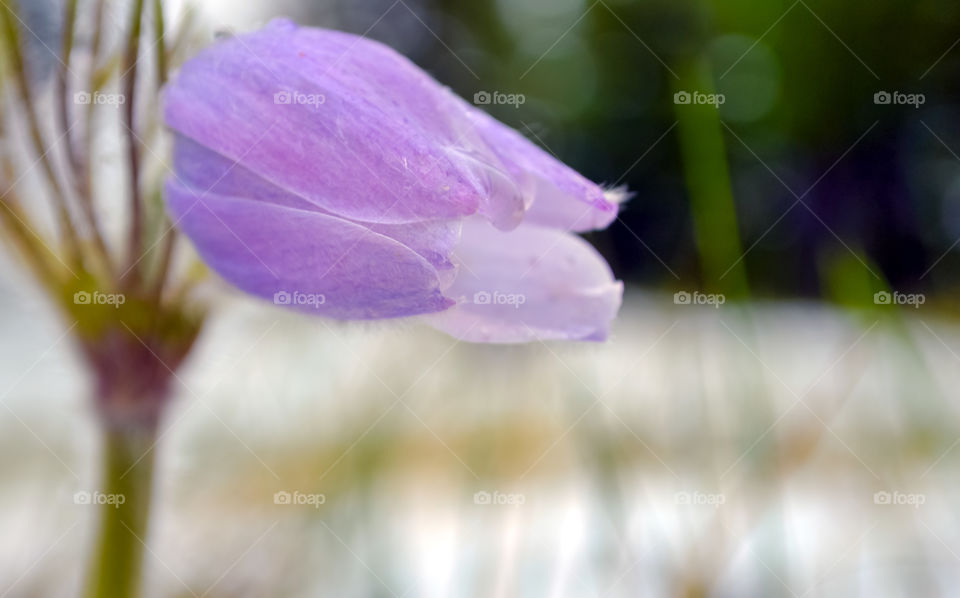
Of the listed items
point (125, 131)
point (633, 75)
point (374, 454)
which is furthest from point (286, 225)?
point (633, 75)

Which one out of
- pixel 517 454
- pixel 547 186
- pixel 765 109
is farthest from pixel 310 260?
pixel 765 109

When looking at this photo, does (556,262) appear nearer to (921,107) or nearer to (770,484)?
(770,484)

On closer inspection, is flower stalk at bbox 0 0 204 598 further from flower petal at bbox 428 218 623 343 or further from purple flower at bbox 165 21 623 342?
flower petal at bbox 428 218 623 343

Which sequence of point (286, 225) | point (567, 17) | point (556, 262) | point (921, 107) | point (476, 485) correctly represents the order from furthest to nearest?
point (567, 17) → point (921, 107) → point (476, 485) → point (556, 262) → point (286, 225)

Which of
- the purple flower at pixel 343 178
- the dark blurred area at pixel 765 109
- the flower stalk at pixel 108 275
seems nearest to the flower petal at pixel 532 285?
the purple flower at pixel 343 178

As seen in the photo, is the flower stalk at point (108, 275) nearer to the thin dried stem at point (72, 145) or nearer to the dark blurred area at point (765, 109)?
the thin dried stem at point (72, 145)

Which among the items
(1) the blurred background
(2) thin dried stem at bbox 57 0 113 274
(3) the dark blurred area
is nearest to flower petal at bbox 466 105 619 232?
(1) the blurred background
